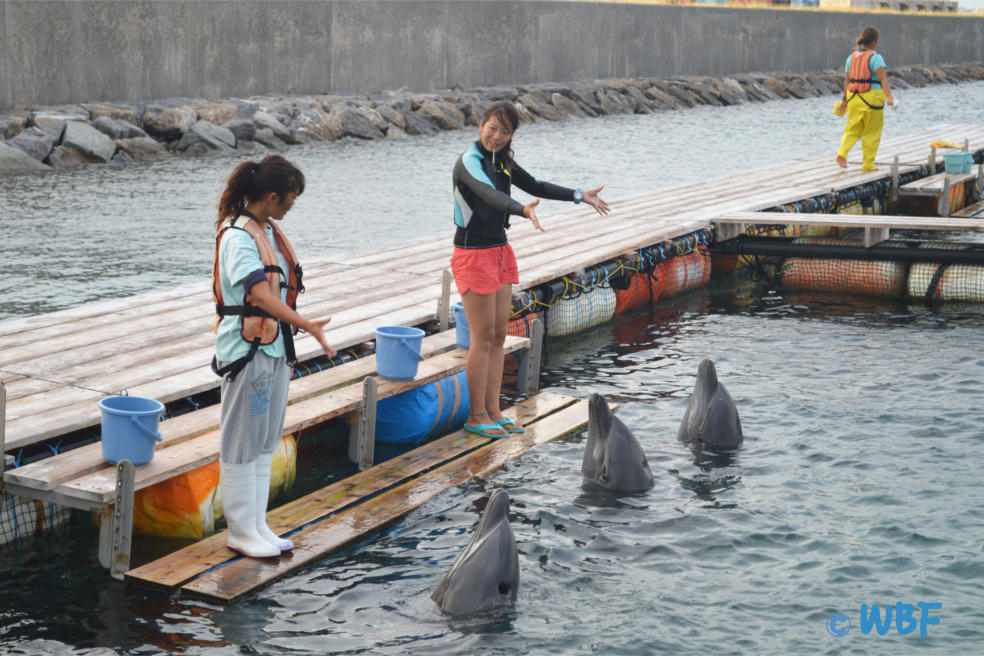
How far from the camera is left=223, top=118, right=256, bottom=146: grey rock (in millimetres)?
22750

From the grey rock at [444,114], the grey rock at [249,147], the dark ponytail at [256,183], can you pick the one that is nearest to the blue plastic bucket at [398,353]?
the dark ponytail at [256,183]

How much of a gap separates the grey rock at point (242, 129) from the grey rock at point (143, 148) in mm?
1519

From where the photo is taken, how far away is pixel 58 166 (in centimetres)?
1934

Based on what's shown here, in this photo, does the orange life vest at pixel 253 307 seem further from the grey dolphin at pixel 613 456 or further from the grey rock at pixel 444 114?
the grey rock at pixel 444 114

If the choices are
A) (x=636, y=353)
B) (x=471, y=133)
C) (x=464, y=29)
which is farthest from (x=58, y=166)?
(x=464, y=29)

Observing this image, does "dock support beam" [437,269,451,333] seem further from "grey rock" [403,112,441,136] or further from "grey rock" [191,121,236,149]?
"grey rock" [403,112,441,136]

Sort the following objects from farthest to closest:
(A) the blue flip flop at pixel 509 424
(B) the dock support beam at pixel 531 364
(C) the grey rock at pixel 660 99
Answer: (C) the grey rock at pixel 660 99
(B) the dock support beam at pixel 531 364
(A) the blue flip flop at pixel 509 424

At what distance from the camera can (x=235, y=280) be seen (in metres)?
4.80

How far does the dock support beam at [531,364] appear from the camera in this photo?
8.48 metres

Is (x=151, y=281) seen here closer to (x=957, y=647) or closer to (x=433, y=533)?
(x=433, y=533)

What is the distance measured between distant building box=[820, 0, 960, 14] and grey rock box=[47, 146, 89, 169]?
4057 centimetres

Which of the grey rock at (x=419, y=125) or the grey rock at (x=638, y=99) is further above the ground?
the grey rock at (x=638, y=99)

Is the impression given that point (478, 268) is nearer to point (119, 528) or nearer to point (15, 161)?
point (119, 528)

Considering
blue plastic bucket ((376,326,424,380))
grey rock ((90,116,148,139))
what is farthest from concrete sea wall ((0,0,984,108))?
blue plastic bucket ((376,326,424,380))
